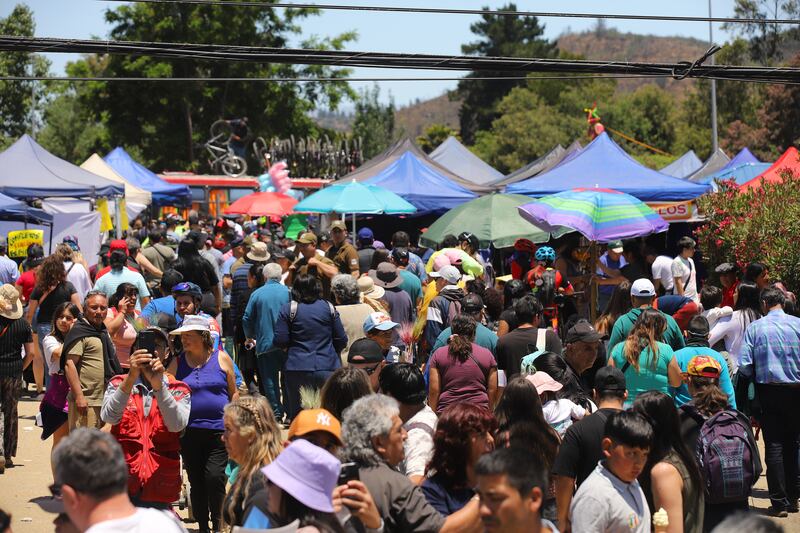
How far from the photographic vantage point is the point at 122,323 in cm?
910

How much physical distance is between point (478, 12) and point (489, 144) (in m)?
66.5

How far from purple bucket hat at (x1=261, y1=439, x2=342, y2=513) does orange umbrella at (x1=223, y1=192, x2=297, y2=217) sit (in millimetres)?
16723

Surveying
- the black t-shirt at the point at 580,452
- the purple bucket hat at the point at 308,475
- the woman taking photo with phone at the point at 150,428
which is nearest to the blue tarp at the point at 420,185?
the woman taking photo with phone at the point at 150,428

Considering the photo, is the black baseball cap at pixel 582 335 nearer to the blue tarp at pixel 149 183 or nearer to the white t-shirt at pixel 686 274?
the white t-shirt at pixel 686 274

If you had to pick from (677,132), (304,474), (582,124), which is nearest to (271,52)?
(304,474)

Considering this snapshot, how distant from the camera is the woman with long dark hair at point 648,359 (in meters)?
7.30

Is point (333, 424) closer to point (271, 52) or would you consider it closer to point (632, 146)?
point (271, 52)

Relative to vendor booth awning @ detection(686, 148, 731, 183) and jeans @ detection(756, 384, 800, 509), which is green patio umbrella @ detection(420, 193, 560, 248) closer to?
jeans @ detection(756, 384, 800, 509)

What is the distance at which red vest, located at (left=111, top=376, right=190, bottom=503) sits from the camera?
20.6ft

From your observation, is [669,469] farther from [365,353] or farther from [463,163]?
[463,163]

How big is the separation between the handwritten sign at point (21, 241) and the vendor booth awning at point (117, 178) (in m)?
10.1

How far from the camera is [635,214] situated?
40.1 feet

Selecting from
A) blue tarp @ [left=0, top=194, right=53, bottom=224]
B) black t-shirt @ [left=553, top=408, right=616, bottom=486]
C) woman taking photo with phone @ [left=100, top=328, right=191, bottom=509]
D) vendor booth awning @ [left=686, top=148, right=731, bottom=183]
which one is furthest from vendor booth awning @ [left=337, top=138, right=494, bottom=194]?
black t-shirt @ [left=553, top=408, right=616, bottom=486]

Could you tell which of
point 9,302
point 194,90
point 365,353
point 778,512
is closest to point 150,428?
point 365,353
